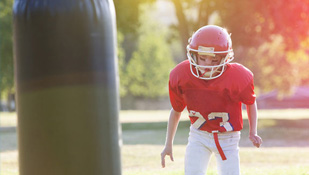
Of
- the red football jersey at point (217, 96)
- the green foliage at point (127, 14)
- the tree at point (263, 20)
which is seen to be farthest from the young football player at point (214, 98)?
the green foliage at point (127, 14)

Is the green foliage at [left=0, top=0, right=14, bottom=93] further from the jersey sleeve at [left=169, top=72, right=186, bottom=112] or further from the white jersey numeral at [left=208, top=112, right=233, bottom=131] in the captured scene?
the white jersey numeral at [left=208, top=112, right=233, bottom=131]

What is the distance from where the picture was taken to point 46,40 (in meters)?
2.96

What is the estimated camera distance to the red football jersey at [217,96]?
4102 millimetres

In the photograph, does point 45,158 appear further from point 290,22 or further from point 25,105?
point 290,22

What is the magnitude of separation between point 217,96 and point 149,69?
50456 mm

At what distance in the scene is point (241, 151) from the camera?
12469mm

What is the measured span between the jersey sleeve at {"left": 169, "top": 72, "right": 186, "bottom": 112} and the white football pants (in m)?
0.27

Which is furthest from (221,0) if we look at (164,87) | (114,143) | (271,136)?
(164,87)

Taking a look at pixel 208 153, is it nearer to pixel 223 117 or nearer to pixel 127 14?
→ pixel 223 117

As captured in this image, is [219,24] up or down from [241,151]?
up

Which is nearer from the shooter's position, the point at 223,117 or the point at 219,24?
the point at 223,117

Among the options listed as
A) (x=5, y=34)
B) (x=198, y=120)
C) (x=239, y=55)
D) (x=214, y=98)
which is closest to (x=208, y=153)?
(x=198, y=120)

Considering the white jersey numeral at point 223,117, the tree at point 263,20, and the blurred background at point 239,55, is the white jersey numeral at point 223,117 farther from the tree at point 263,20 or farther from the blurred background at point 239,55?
the tree at point 263,20

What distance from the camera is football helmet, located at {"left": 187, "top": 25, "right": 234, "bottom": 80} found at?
161 inches
